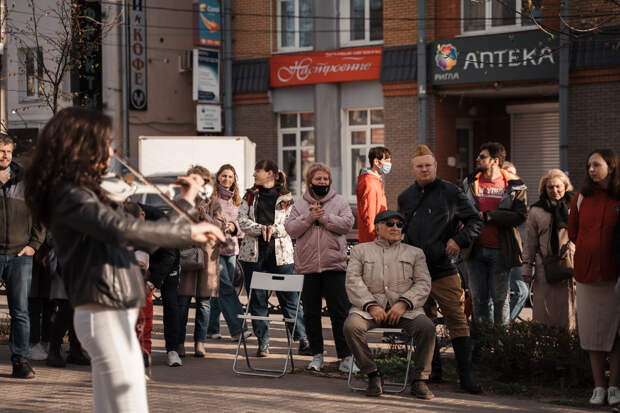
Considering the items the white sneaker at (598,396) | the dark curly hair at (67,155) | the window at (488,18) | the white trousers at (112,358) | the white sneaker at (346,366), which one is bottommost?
the white sneaker at (346,366)

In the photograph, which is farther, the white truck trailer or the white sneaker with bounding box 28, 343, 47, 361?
the white truck trailer

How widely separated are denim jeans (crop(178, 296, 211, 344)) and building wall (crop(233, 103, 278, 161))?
17079 mm

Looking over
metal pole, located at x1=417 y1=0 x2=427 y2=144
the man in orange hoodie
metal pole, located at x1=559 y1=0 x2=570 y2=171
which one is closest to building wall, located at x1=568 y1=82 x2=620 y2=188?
metal pole, located at x1=559 y1=0 x2=570 y2=171

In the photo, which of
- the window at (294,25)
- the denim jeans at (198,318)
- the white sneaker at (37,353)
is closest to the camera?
the white sneaker at (37,353)

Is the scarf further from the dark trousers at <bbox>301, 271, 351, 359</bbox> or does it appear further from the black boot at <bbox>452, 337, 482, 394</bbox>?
the dark trousers at <bbox>301, 271, 351, 359</bbox>

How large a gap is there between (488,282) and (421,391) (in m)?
2.37

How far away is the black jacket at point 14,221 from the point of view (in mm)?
8109

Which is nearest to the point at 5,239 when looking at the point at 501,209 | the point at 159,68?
the point at 501,209

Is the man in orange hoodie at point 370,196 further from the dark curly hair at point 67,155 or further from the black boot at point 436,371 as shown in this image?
the dark curly hair at point 67,155

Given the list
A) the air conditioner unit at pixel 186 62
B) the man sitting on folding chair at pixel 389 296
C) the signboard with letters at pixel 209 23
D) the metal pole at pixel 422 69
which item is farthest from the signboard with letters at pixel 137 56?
the man sitting on folding chair at pixel 389 296

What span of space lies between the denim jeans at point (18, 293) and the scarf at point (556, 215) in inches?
197

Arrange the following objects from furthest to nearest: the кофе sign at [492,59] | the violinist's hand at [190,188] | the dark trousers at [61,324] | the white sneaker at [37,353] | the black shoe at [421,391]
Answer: the кофе sign at [492,59] < the white sneaker at [37,353] < the dark trousers at [61,324] < the black shoe at [421,391] < the violinist's hand at [190,188]

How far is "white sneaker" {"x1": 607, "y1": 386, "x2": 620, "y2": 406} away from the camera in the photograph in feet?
22.6

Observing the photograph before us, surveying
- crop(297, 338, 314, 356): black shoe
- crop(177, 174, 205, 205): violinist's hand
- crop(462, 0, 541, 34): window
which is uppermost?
crop(462, 0, 541, 34): window
